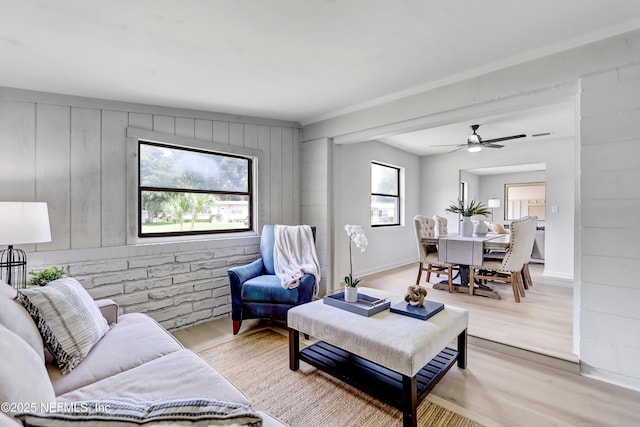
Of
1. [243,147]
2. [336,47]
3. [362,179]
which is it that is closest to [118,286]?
[243,147]

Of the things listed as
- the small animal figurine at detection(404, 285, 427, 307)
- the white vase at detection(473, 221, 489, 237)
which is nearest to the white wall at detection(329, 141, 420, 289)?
the white vase at detection(473, 221, 489, 237)

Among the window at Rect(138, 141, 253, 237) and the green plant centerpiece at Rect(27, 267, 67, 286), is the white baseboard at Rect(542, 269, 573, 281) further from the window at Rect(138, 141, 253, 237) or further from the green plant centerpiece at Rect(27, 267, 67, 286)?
the green plant centerpiece at Rect(27, 267, 67, 286)

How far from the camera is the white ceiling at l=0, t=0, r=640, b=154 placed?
1.67 meters

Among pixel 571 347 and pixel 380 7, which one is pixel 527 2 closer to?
pixel 380 7

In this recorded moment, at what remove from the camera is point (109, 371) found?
1.41 meters

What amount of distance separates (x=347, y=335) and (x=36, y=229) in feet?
7.00

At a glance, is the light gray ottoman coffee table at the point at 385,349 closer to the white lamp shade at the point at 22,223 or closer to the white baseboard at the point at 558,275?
the white lamp shade at the point at 22,223

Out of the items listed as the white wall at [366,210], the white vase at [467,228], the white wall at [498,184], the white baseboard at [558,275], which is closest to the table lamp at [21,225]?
the white wall at [366,210]

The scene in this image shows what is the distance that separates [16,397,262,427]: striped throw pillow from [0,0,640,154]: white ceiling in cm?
182

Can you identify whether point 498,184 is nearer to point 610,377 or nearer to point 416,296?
point 610,377

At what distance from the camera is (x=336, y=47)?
209 centimetres

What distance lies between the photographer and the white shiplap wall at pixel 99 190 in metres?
2.36

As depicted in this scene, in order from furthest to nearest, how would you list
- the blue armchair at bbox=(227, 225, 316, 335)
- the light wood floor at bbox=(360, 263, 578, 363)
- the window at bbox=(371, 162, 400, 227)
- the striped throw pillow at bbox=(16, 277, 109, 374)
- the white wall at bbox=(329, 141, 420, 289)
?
1. the window at bbox=(371, 162, 400, 227)
2. the white wall at bbox=(329, 141, 420, 289)
3. the blue armchair at bbox=(227, 225, 316, 335)
4. the light wood floor at bbox=(360, 263, 578, 363)
5. the striped throw pillow at bbox=(16, 277, 109, 374)

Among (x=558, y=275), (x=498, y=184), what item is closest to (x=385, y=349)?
(x=558, y=275)
